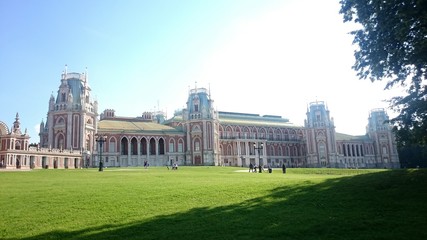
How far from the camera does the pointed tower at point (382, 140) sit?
110 meters

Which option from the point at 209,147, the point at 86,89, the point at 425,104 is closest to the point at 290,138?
the point at 209,147

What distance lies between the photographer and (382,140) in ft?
369

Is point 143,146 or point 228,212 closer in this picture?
point 228,212

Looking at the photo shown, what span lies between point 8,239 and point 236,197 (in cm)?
978

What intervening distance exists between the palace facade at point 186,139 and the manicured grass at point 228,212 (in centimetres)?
3057

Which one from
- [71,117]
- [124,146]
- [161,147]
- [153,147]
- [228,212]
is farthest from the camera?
[161,147]

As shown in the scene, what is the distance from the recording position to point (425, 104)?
17844 millimetres

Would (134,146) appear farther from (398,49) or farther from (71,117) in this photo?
(398,49)

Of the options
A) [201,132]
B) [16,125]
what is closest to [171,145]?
[201,132]

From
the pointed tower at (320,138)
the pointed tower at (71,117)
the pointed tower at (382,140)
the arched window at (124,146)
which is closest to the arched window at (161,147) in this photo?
the arched window at (124,146)

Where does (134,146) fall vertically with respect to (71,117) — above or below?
below

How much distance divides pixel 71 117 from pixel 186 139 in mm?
27697

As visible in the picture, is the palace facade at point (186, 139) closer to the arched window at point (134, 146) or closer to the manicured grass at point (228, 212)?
the arched window at point (134, 146)

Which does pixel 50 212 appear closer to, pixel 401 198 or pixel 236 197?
pixel 236 197
